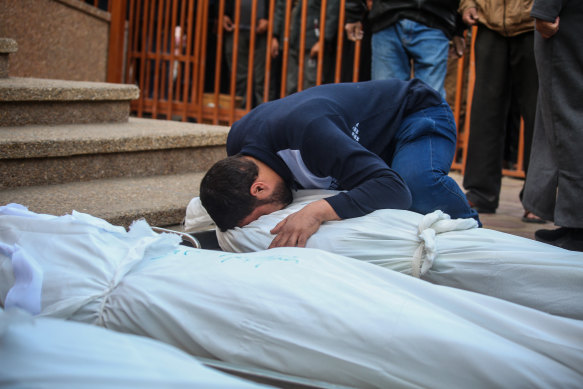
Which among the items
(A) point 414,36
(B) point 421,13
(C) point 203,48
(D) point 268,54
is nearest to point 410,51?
(A) point 414,36

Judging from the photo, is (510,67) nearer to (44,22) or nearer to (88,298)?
(88,298)

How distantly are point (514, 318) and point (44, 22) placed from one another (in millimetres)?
4886

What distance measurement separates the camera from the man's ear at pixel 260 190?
2232 millimetres

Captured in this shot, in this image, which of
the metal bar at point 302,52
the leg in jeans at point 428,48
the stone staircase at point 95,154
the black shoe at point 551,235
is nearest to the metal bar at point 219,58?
the metal bar at point 302,52

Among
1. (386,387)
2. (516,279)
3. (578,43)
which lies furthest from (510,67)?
(386,387)

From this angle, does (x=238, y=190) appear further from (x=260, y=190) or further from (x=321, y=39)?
(x=321, y=39)

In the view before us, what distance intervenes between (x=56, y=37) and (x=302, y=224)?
166 inches

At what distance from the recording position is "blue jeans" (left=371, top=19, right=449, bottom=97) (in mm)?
4086

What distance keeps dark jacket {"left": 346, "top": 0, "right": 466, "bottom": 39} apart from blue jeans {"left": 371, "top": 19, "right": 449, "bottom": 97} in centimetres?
4

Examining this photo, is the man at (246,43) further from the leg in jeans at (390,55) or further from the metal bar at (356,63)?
the leg in jeans at (390,55)

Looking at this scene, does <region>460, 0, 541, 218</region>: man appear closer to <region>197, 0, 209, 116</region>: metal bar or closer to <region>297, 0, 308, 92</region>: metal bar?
<region>297, 0, 308, 92</region>: metal bar

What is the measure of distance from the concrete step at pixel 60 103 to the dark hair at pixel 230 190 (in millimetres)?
1675

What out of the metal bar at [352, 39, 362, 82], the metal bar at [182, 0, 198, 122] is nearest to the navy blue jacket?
the metal bar at [352, 39, 362, 82]

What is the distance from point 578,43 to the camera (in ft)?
10.4
